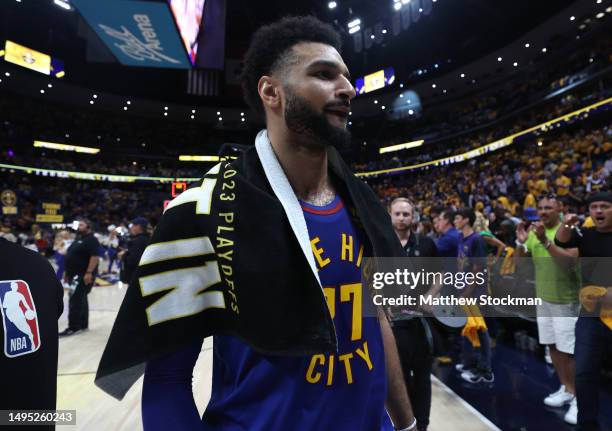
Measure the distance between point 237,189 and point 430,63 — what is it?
27207 millimetres

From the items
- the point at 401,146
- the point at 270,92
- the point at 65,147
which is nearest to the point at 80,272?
the point at 270,92

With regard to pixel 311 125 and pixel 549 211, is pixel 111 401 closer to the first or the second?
pixel 311 125

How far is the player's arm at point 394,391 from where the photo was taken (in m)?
1.15

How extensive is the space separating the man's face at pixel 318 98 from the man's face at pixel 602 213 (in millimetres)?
3049

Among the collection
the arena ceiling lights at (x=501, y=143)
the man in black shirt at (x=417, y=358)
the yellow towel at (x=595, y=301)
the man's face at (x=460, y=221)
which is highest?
the arena ceiling lights at (x=501, y=143)

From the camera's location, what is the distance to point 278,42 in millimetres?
1209

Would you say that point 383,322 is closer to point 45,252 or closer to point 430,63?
point 45,252

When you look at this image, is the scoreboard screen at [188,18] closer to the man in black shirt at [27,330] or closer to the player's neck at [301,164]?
the man in black shirt at [27,330]

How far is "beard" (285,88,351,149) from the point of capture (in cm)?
105

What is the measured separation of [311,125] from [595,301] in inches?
125

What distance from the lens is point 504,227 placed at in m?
6.83

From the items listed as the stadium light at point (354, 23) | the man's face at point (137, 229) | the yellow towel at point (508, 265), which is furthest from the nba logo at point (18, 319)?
the stadium light at point (354, 23)

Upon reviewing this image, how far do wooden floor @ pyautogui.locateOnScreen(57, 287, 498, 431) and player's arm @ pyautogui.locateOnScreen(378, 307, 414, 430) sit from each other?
2.75 metres

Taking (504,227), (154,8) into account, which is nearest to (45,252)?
(154,8)
